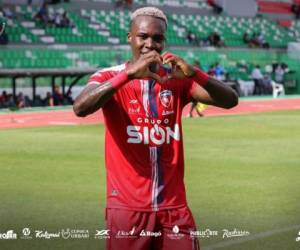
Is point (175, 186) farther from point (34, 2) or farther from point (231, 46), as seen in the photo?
point (231, 46)

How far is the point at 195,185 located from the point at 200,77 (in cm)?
716

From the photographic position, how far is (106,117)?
4469 millimetres

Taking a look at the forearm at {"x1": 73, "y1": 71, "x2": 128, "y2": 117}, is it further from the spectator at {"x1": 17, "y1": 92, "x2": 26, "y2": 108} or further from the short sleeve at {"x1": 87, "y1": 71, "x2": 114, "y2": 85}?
the spectator at {"x1": 17, "y1": 92, "x2": 26, "y2": 108}

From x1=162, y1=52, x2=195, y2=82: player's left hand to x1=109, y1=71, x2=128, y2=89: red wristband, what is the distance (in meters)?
0.23

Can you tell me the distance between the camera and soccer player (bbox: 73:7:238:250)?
4.30 m

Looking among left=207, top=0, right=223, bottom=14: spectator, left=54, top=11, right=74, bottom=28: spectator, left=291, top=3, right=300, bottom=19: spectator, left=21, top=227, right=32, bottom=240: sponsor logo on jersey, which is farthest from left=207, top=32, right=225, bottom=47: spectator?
left=21, top=227, right=32, bottom=240: sponsor logo on jersey

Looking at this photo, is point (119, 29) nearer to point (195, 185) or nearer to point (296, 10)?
point (296, 10)

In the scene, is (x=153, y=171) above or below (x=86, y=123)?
above

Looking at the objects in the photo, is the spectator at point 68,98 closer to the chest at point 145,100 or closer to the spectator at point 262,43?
the spectator at point 262,43

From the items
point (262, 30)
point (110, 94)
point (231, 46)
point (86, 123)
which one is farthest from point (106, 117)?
point (262, 30)

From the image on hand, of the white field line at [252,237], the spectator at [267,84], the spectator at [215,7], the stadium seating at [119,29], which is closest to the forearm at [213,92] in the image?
the white field line at [252,237]

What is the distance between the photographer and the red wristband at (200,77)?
4328 millimetres

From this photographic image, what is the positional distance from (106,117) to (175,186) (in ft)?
1.84

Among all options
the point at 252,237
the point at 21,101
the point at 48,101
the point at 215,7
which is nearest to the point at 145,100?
the point at 252,237
